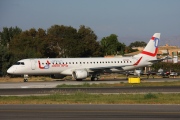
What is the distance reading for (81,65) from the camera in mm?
59906

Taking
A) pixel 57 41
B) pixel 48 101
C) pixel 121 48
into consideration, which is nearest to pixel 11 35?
pixel 57 41

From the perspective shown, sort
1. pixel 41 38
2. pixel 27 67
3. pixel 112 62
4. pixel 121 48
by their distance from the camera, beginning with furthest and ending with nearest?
pixel 121 48
pixel 41 38
pixel 112 62
pixel 27 67

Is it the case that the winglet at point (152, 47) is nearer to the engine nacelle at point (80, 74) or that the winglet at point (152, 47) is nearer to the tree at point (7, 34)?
the engine nacelle at point (80, 74)

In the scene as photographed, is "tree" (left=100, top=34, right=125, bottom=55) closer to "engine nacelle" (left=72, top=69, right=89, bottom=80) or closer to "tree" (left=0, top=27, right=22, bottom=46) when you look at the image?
"tree" (left=0, top=27, right=22, bottom=46)

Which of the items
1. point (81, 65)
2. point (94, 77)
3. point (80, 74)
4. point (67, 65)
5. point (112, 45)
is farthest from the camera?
point (112, 45)

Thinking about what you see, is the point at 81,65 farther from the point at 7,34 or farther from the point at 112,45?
the point at 112,45

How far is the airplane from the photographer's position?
5716cm

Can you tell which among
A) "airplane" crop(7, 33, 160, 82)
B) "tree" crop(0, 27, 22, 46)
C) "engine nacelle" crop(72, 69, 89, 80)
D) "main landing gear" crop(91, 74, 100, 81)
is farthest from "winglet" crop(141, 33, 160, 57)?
"tree" crop(0, 27, 22, 46)

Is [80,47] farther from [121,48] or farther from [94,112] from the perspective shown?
[94,112]

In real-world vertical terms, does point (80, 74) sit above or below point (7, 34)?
below

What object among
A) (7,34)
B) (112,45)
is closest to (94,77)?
(7,34)

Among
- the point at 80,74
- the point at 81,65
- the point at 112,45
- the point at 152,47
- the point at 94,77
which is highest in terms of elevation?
the point at 112,45

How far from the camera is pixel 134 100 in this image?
26438mm

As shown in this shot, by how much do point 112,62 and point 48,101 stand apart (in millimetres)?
35072
